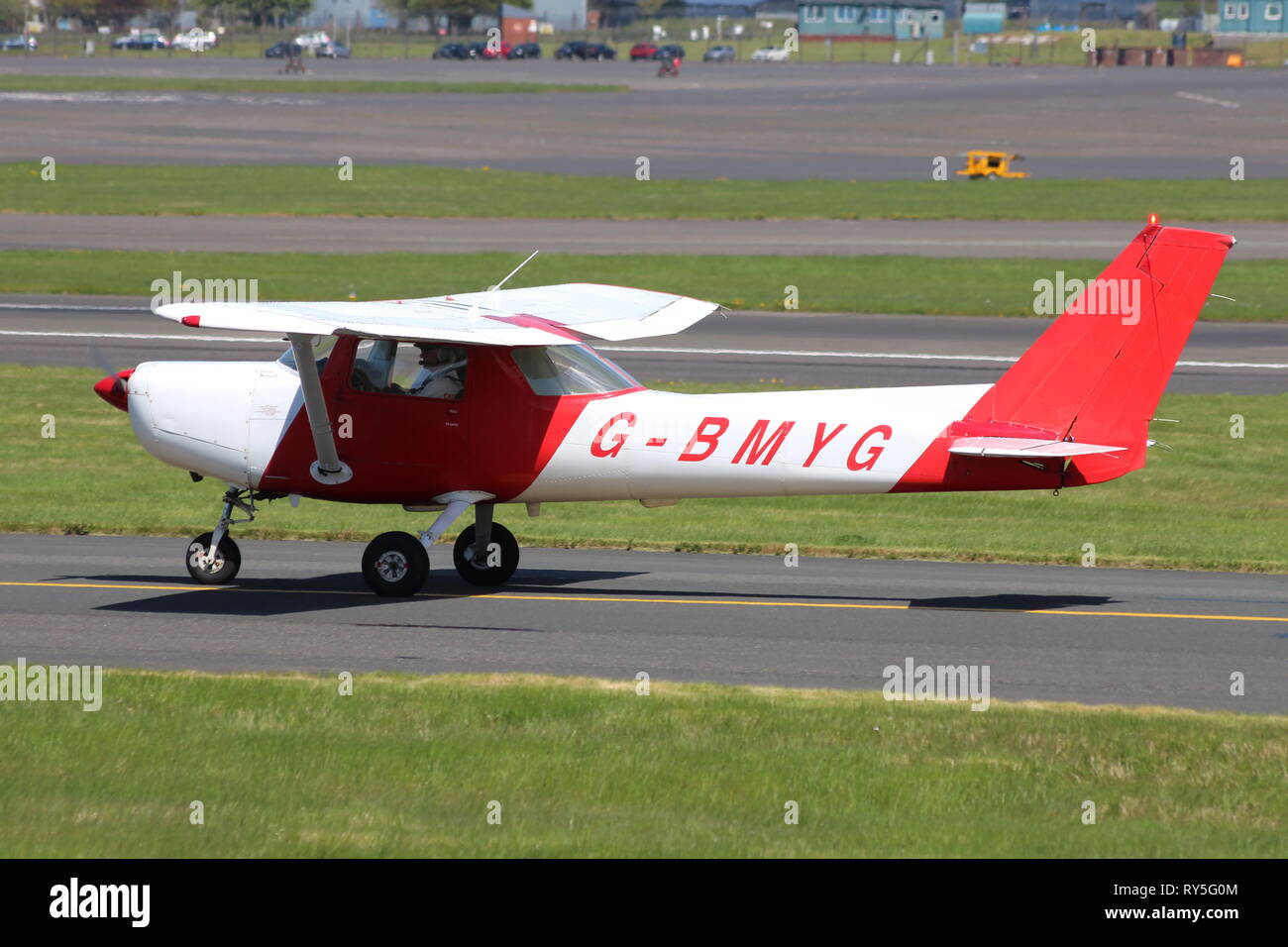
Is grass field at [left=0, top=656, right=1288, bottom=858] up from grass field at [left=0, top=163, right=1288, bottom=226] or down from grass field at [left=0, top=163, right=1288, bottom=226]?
down


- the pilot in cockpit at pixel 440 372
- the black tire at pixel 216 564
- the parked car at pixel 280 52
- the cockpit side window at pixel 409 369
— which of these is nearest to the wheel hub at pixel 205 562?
the black tire at pixel 216 564

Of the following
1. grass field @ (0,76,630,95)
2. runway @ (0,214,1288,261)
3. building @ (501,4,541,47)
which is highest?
building @ (501,4,541,47)

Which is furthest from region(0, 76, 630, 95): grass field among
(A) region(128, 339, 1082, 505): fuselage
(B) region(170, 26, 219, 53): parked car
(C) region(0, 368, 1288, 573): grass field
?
(A) region(128, 339, 1082, 505): fuselage

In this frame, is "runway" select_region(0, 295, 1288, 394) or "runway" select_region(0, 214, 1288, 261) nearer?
"runway" select_region(0, 295, 1288, 394)

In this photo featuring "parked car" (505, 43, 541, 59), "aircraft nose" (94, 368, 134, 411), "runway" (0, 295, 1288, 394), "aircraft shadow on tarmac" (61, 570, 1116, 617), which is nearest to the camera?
"aircraft shadow on tarmac" (61, 570, 1116, 617)

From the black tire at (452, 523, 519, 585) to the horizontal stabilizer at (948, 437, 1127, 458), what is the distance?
462 centimetres

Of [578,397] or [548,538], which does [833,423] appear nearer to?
[578,397]

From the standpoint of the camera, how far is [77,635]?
13758 millimetres

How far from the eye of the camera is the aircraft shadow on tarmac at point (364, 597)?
49.4 feet

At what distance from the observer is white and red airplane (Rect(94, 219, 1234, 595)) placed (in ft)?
46.3

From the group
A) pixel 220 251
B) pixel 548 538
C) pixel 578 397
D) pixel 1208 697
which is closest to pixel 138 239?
pixel 220 251

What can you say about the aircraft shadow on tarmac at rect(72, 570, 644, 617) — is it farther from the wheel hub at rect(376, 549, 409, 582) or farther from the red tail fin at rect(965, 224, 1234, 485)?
the red tail fin at rect(965, 224, 1234, 485)

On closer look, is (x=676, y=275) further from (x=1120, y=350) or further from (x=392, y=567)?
(x=1120, y=350)

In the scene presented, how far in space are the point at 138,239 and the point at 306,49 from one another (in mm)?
83995
